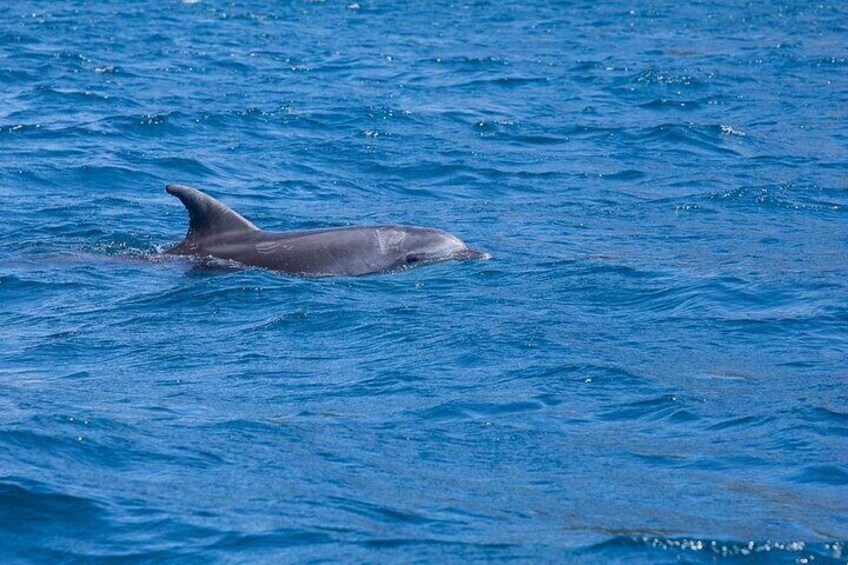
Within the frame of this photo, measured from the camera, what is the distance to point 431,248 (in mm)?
16234

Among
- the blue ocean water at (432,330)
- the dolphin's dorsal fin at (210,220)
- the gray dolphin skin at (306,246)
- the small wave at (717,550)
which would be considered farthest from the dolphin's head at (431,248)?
the small wave at (717,550)

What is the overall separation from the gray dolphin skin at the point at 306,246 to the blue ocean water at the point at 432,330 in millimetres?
310

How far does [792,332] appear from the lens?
1354cm

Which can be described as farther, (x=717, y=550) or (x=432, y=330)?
(x=432, y=330)

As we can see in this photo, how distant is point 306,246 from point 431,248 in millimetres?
1451

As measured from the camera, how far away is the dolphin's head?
16.0 m

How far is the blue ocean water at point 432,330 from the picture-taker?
29.3 feet

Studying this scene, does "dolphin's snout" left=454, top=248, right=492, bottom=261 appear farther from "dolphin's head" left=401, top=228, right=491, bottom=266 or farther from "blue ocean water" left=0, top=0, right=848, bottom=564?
"blue ocean water" left=0, top=0, right=848, bottom=564

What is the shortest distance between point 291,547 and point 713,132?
18.7 meters

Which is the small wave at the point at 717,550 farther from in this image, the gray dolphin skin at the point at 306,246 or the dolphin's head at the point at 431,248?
the dolphin's head at the point at 431,248

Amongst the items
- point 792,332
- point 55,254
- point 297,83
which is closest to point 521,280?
point 792,332

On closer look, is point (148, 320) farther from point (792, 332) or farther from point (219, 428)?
point (792, 332)

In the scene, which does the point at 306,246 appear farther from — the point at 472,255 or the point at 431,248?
the point at 472,255

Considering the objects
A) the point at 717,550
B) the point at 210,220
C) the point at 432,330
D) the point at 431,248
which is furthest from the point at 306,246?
the point at 717,550
